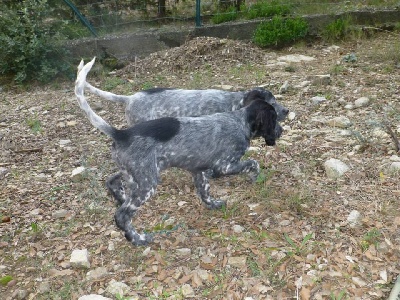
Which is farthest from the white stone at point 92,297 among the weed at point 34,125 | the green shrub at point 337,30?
the green shrub at point 337,30

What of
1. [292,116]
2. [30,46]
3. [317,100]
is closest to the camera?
[292,116]

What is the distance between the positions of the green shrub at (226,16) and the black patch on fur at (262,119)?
489 centimetres

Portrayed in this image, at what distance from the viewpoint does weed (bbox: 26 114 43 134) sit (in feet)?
20.4

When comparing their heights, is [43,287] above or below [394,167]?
below

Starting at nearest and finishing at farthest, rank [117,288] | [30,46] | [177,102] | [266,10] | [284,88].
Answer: [117,288] → [177,102] → [284,88] → [30,46] → [266,10]

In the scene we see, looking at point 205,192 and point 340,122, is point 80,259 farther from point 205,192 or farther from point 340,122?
point 340,122

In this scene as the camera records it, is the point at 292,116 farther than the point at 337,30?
No

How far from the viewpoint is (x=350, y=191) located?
4.43 metres

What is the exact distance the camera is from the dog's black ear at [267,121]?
446 cm

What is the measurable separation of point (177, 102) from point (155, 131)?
1.06 meters

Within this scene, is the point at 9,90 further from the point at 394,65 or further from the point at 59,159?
the point at 394,65

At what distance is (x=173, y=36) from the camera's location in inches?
342

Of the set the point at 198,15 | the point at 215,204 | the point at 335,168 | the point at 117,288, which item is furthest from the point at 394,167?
the point at 198,15

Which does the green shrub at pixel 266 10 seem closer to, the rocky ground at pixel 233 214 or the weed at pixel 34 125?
the rocky ground at pixel 233 214
